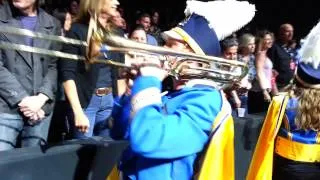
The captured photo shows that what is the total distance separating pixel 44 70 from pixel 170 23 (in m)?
8.18

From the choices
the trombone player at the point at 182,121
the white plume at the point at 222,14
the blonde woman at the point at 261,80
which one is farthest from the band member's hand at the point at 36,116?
the blonde woman at the point at 261,80

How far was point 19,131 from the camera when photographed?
3998mm

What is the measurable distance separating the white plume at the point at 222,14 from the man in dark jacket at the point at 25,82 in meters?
1.30

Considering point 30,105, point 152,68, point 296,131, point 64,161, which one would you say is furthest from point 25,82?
point 296,131

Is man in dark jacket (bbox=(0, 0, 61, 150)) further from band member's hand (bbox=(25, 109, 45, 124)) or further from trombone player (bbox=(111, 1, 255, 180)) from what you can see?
trombone player (bbox=(111, 1, 255, 180))

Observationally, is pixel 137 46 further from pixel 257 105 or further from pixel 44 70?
pixel 257 105

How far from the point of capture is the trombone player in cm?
267

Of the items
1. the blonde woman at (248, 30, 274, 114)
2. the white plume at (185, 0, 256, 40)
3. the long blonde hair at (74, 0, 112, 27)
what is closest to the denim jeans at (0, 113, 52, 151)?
the long blonde hair at (74, 0, 112, 27)

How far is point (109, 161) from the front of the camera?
4152 mm

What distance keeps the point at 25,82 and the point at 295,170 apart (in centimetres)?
194

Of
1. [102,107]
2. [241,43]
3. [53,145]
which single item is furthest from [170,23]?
[53,145]

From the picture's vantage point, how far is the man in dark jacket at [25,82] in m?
3.91

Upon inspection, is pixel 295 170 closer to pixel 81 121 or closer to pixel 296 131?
pixel 296 131

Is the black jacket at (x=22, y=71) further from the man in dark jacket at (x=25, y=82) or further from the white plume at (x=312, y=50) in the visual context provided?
the white plume at (x=312, y=50)
